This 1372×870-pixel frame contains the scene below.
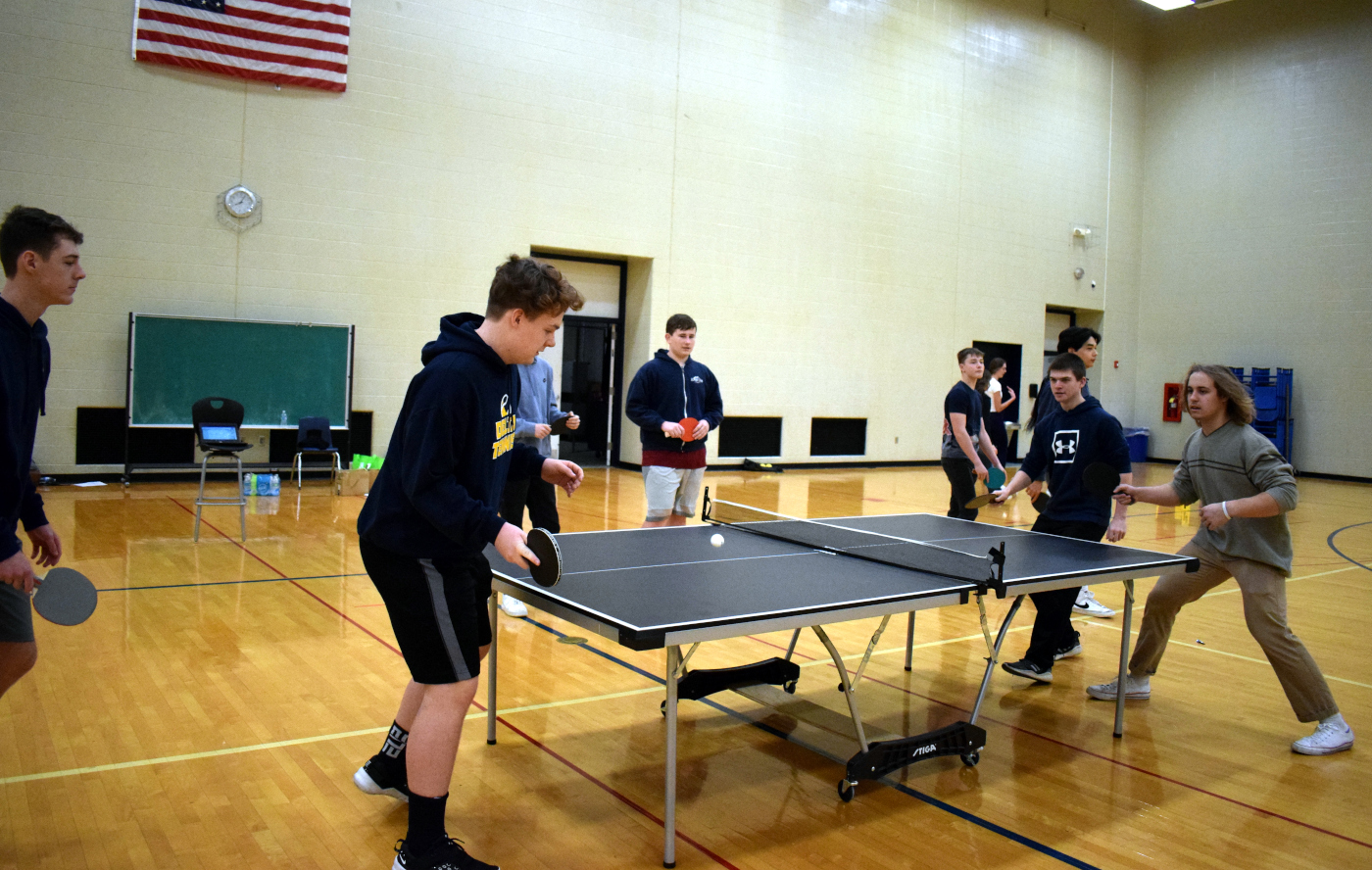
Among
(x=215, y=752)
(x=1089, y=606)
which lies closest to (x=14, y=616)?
(x=215, y=752)

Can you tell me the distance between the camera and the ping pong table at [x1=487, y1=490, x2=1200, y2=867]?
259 cm

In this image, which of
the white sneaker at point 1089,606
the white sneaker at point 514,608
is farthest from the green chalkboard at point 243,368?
the white sneaker at point 1089,606

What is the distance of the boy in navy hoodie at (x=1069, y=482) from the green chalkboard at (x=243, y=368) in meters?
8.27

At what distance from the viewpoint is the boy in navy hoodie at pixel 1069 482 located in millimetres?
4484

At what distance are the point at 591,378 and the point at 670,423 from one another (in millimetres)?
8000

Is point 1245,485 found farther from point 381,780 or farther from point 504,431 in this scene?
point 381,780

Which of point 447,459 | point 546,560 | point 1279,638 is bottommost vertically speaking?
point 1279,638

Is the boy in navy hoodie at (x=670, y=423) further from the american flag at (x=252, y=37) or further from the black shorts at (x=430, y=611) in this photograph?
the american flag at (x=252, y=37)

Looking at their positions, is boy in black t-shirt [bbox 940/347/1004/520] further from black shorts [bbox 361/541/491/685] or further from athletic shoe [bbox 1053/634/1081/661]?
black shorts [bbox 361/541/491/685]

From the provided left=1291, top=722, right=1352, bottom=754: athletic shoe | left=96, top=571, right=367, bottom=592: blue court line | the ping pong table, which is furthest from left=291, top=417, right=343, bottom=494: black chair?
left=1291, top=722, right=1352, bottom=754: athletic shoe

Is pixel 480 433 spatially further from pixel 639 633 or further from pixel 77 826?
pixel 77 826

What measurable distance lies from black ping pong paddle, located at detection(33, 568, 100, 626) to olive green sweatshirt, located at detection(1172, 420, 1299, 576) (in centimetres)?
385

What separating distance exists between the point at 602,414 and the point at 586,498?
11.7 feet

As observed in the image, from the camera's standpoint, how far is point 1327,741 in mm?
3617
